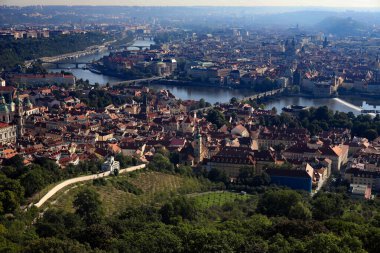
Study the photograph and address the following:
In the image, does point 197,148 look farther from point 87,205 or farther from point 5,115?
point 5,115

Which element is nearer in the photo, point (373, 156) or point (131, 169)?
point (131, 169)

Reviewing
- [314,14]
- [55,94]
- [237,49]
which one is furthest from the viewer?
[314,14]

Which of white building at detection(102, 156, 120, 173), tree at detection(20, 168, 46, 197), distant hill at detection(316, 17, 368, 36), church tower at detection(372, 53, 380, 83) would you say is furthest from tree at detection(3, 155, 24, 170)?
distant hill at detection(316, 17, 368, 36)

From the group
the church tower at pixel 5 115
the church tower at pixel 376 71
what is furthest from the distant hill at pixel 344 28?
the church tower at pixel 5 115

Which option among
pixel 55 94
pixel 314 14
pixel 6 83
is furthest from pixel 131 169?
pixel 314 14

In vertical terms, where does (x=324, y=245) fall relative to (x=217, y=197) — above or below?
above

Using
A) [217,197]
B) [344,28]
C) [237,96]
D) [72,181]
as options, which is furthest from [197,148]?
[344,28]

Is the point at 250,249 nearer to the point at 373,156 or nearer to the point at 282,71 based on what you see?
the point at 373,156
